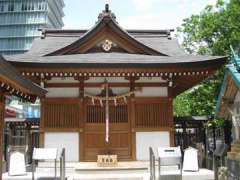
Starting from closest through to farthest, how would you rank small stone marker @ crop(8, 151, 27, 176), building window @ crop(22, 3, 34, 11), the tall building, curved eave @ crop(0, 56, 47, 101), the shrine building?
curved eave @ crop(0, 56, 47, 101) → small stone marker @ crop(8, 151, 27, 176) → the shrine building → the tall building → building window @ crop(22, 3, 34, 11)

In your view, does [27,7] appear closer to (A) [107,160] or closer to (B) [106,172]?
(A) [107,160]

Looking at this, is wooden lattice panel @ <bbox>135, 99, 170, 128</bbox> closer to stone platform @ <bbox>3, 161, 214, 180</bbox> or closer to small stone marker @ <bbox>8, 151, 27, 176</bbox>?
stone platform @ <bbox>3, 161, 214, 180</bbox>

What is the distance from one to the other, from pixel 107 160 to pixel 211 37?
9.70 meters

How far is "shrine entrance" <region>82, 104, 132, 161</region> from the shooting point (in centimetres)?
1461

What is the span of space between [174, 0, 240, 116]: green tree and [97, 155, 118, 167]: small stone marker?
8.09 meters

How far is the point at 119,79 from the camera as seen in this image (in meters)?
15.1

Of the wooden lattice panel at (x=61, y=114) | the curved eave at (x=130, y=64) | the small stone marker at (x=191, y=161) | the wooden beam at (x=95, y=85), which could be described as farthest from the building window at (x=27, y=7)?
the small stone marker at (x=191, y=161)

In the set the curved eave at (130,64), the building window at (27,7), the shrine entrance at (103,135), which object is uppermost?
the building window at (27,7)

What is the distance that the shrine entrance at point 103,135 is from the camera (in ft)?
47.9

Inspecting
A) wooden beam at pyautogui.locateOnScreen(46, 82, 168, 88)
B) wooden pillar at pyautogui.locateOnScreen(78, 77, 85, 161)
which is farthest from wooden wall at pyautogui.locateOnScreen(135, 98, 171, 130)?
wooden pillar at pyautogui.locateOnScreen(78, 77, 85, 161)

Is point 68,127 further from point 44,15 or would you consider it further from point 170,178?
point 44,15

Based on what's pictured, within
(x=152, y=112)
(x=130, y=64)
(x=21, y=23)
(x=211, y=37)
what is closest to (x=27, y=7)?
(x=21, y=23)

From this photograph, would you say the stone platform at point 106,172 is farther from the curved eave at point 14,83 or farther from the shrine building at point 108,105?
the curved eave at point 14,83

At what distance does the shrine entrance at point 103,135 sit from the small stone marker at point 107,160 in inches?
29.6
